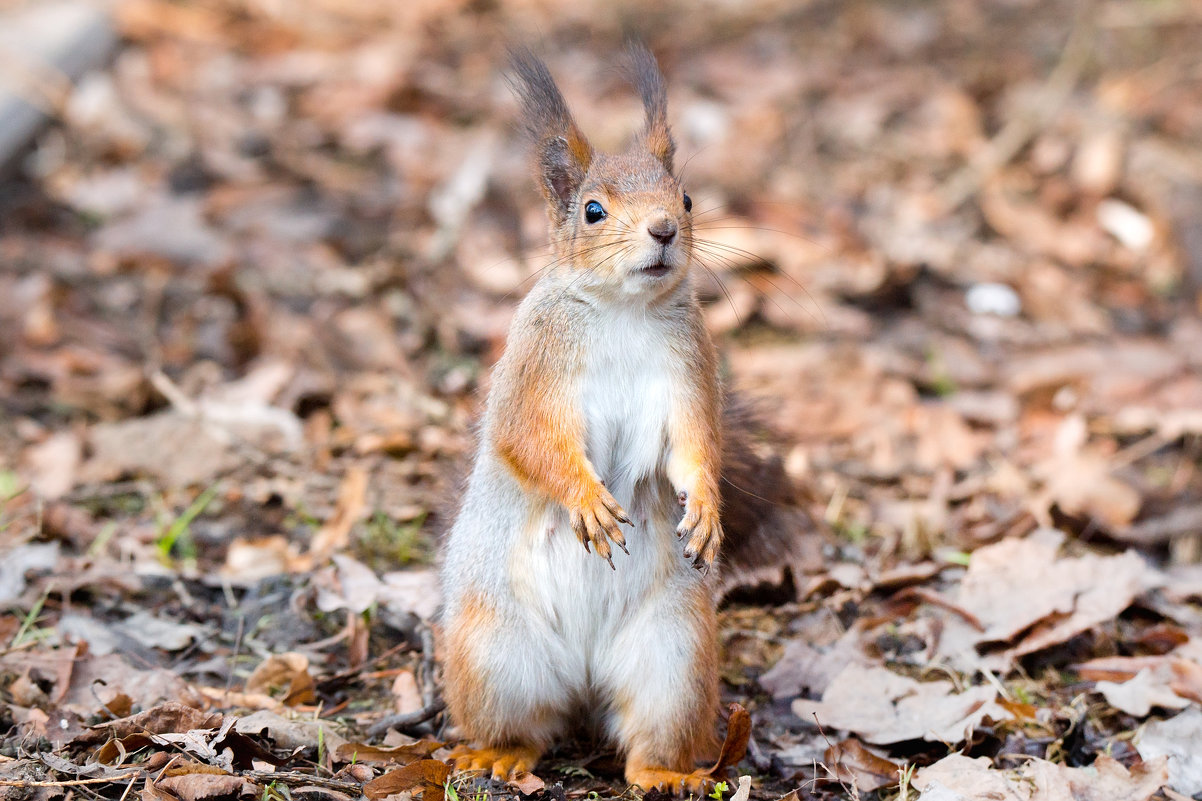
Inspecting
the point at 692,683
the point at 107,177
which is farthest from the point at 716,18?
the point at 692,683

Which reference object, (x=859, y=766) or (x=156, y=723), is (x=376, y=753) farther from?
→ (x=859, y=766)

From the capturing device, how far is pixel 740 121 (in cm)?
720

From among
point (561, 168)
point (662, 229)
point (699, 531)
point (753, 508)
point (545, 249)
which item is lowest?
point (753, 508)

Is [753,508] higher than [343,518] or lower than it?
higher

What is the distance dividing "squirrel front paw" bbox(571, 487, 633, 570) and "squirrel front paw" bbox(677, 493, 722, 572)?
0.14 meters

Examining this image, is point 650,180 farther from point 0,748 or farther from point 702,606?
point 0,748

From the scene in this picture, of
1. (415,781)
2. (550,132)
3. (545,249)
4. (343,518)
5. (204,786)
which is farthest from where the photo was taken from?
(343,518)

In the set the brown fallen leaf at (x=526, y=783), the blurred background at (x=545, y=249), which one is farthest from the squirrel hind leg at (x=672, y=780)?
the blurred background at (x=545, y=249)

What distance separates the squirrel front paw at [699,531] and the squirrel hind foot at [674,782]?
46 centimetres

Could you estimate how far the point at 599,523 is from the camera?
8.20 feet

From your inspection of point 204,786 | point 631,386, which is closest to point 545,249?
point 631,386

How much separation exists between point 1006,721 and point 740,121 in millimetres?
4970

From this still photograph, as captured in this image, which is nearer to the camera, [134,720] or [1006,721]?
[134,720]

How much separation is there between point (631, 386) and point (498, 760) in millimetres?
877
